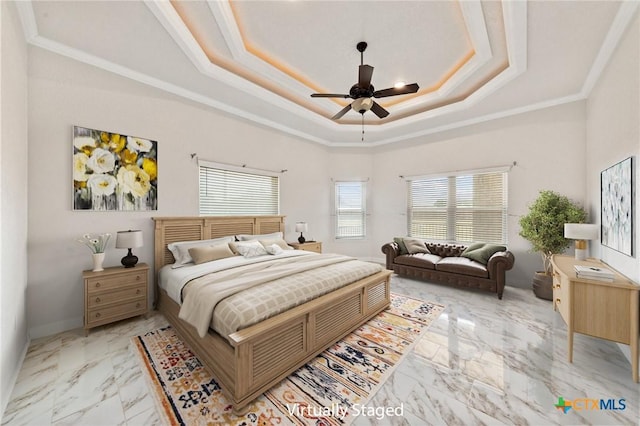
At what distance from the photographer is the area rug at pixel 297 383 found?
168 cm

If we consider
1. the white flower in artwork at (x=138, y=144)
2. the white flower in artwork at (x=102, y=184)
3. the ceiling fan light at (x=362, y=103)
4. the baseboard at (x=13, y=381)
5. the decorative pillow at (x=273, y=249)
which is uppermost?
the ceiling fan light at (x=362, y=103)

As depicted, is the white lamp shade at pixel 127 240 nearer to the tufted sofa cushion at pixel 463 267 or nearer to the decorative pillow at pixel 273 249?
the decorative pillow at pixel 273 249

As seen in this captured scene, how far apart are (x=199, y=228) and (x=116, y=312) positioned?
4.78 feet

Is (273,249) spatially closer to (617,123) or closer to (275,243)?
(275,243)

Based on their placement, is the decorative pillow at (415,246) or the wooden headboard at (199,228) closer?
the wooden headboard at (199,228)

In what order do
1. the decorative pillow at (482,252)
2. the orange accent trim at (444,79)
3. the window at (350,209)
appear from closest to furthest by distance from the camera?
the orange accent trim at (444,79) → the decorative pillow at (482,252) → the window at (350,209)

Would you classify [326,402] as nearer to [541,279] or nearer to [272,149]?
[541,279]

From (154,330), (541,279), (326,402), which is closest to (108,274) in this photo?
(154,330)

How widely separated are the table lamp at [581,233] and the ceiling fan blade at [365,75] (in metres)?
3.09

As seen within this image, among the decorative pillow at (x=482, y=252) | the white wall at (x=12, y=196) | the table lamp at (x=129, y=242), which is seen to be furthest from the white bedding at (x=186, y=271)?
the decorative pillow at (x=482, y=252)

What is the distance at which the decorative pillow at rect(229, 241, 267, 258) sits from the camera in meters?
3.56

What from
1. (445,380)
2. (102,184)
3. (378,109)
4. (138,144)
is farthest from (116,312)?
(378,109)

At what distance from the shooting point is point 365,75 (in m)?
2.61

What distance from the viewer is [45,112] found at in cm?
267
